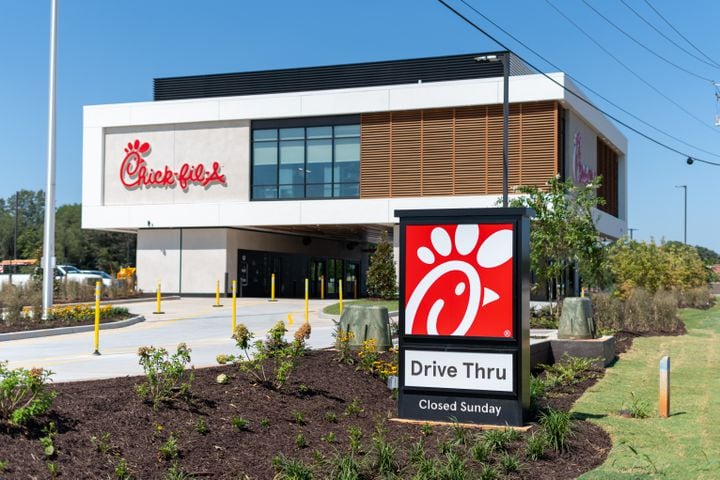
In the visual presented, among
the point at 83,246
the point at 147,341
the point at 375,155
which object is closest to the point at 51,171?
the point at 147,341

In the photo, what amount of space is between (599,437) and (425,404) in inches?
69.8

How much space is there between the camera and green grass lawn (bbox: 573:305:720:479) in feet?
24.3

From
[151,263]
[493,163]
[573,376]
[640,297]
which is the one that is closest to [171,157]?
[151,263]

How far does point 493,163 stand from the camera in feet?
129

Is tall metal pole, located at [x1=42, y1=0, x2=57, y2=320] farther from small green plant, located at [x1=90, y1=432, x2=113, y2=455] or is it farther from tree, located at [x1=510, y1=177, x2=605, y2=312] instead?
small green plant, located at [x1=90, y1=432, x2=113, y2=455]

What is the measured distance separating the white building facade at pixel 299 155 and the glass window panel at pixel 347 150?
0.19 ft

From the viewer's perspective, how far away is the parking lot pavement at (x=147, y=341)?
13.8 m

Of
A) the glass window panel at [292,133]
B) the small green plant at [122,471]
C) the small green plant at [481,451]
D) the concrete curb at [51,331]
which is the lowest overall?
the concrete curb at [51,331]

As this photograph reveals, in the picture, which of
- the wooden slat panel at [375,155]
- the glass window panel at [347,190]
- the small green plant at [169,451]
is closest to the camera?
the small green plant at [169,451]

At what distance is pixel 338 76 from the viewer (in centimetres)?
4638

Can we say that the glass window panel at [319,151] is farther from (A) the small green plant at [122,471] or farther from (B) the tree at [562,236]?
(A) the small green plant at [122,471]

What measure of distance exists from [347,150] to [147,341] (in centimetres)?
2362

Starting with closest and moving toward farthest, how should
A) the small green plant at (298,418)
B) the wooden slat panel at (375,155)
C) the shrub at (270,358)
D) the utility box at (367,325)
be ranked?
the small green plant at (298,418) → the shrub at (270,358) → the utility box at (367,325) → the wooden slat panel at (375,155)

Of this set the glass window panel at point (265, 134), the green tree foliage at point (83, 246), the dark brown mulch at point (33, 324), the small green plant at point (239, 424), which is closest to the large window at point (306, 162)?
the glass window panel at point (265, 134)
